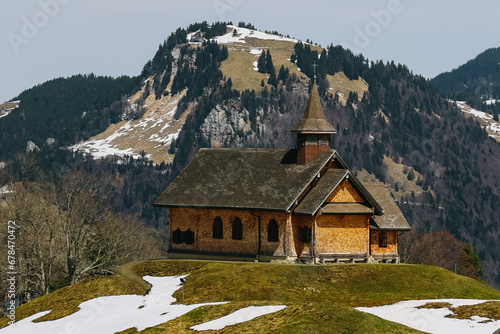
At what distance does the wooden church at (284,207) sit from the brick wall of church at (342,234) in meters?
0.08

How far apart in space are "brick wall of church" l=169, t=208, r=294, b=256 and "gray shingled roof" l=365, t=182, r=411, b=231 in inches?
334

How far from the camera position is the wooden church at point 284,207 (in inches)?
2761

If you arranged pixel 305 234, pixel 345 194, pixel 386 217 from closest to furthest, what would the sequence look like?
pixel 305 234 < pixel 345 194 < pixel 386 217

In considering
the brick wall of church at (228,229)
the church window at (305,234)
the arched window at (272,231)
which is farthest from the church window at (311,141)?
the church window at (305,234)

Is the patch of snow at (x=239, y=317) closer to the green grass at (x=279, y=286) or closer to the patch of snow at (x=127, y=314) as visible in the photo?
the patch of snow at (x=127, y=314)

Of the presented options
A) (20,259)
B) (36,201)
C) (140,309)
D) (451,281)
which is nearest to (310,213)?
(451,281)

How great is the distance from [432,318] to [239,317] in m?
11.7

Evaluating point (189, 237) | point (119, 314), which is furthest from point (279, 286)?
A: point (189, 237)

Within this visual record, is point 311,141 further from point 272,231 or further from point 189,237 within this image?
point 189,237

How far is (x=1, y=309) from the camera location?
94.7m

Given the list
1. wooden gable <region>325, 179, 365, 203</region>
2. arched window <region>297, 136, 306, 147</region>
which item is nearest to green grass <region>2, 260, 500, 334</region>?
wooden gable <region>325, 179, 365, 203</region>

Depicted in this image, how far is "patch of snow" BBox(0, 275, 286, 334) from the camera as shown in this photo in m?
51.4

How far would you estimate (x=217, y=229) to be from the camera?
244ft

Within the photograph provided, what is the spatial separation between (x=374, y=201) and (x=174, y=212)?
57.5 feet
